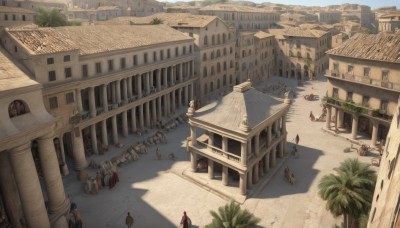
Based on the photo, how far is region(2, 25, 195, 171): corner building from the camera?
3412 cm

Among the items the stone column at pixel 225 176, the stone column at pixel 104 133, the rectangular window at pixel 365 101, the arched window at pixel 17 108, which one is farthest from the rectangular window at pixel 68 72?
the rectangular window at pixel 365 101

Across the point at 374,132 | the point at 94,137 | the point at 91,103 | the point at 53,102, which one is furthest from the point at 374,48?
the point at 53,102

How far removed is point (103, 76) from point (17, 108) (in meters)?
20.6

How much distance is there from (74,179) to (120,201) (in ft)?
23.9

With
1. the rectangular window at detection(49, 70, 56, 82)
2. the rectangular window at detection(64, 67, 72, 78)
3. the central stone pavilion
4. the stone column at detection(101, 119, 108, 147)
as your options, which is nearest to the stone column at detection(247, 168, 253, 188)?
the central stone pavilion

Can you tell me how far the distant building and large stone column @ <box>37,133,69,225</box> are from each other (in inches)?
1489

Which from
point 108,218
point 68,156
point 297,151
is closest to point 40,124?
point 108,218

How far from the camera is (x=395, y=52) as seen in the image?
42.3 metres

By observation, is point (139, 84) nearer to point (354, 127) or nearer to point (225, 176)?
point (225, 176)

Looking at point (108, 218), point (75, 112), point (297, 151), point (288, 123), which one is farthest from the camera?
point (288, 123)

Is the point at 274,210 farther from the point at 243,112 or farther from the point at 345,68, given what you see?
the point at 345,68

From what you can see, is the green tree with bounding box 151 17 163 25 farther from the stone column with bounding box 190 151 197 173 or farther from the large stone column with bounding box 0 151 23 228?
the large stone column with bounding box 0 151 23 228

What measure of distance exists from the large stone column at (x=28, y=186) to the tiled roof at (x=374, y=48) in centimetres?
4090

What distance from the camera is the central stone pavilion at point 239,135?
33.5 metres
